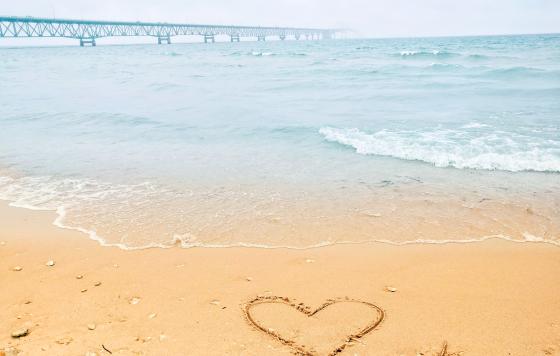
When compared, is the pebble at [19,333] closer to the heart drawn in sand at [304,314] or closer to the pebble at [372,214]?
the heart drawn in sand at [304,314]

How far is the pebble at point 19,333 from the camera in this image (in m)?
3.27

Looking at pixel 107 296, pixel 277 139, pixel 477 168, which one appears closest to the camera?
pixel 107 296

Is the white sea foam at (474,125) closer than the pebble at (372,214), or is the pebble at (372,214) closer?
the pebble at (372,214)

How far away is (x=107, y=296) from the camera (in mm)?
3932

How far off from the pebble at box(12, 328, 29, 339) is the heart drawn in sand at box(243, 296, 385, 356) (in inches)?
73.8

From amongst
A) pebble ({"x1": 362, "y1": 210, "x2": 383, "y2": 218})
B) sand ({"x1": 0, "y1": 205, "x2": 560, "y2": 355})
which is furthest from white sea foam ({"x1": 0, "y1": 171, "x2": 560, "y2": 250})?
pebble ({"x1": 362, "y1": 210, "x2": 383, "y2": 218})

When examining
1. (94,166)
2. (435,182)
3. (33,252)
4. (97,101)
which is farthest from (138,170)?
(97,101)

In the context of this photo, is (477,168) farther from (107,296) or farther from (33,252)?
(33,252)

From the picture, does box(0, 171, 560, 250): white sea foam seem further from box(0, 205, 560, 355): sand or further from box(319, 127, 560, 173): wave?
box(319, 127, 560, 173): wave

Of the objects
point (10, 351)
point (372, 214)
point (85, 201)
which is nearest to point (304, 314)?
point (10, 351)

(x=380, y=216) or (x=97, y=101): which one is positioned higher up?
(x=97, y=101)

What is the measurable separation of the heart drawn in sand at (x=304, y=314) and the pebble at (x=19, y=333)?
187 centimetres

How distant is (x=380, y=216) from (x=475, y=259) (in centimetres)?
156

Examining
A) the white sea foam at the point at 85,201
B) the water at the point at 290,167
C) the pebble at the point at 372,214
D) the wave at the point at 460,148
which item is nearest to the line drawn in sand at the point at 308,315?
the white sea foam at the point at 85,201
